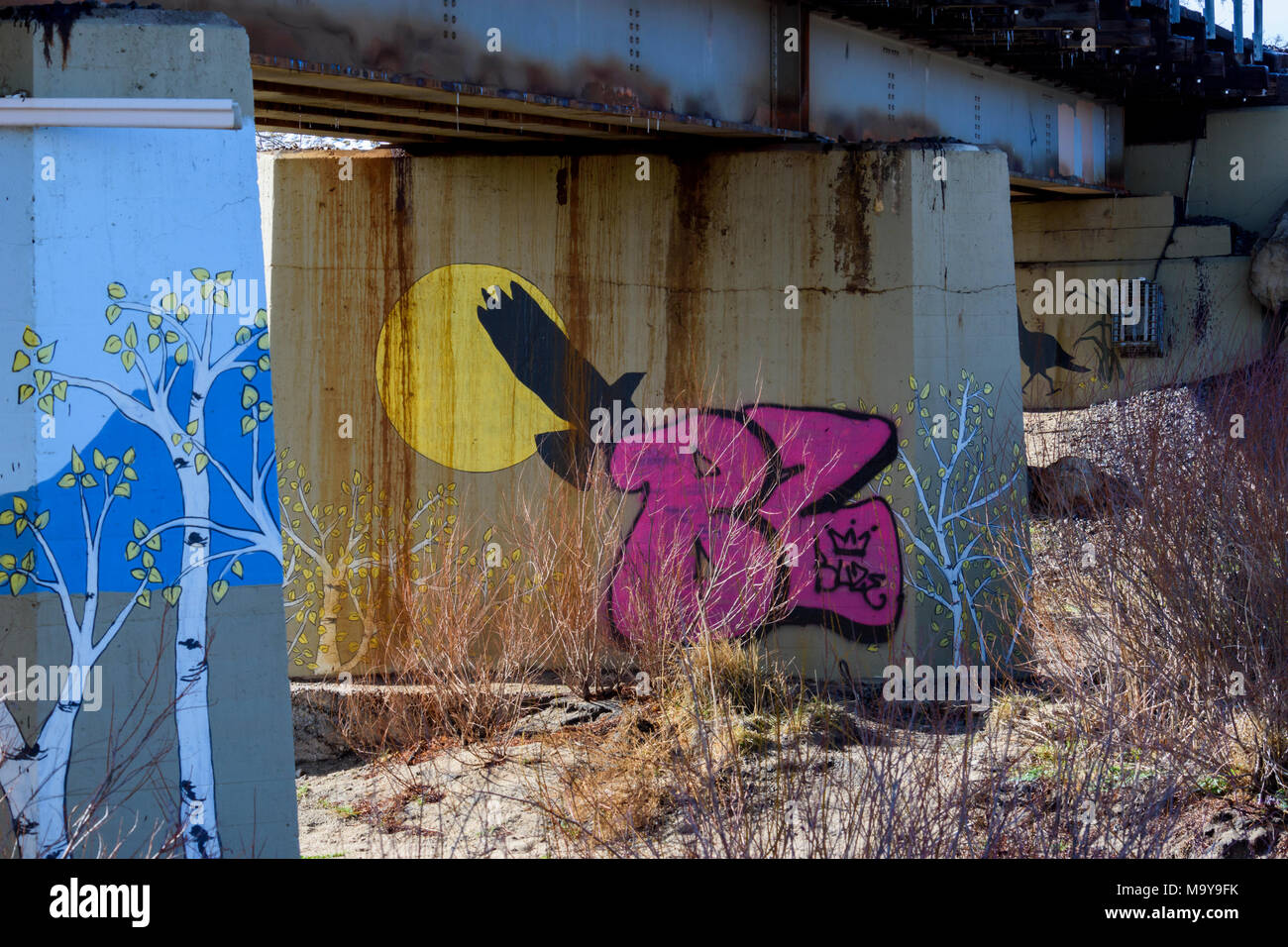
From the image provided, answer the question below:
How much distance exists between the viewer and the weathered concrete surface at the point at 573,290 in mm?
9266

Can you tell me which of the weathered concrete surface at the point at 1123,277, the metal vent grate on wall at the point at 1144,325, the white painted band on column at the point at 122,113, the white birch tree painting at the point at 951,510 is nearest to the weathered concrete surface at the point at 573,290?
the white birch tree painting at the point at 951,510

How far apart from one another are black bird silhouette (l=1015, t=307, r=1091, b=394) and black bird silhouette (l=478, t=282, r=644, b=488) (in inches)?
355

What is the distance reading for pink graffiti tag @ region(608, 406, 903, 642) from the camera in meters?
8.96

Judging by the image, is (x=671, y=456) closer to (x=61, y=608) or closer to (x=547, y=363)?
(x=547, y=363)

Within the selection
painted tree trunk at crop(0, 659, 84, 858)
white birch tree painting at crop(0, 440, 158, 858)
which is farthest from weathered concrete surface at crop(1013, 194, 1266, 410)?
painted tree trunk at crop(0, 659, 84, 858)

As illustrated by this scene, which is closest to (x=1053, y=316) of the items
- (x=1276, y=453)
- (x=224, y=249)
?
(x=1276, y=453)

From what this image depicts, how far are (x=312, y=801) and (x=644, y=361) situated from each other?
4061 mm

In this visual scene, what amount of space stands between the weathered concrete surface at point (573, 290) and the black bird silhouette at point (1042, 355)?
7.48m

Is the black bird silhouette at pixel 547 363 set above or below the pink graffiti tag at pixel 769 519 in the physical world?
above

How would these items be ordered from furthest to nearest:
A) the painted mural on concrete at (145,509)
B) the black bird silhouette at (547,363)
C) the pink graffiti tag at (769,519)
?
the black bird silhouette at (547,363)
the pink graffiti tag at (769,519)
the painted mural on concrete at (145,509)

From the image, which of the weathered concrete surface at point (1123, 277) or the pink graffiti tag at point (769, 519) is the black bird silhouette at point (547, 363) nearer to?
the pink graffiti tag at point (769, 519)

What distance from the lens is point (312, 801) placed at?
7883mm

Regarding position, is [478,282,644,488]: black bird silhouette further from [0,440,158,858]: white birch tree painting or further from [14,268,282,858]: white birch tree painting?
[0,440,158,858]: white birch tree painting

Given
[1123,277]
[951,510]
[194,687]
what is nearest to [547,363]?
[951,510]
